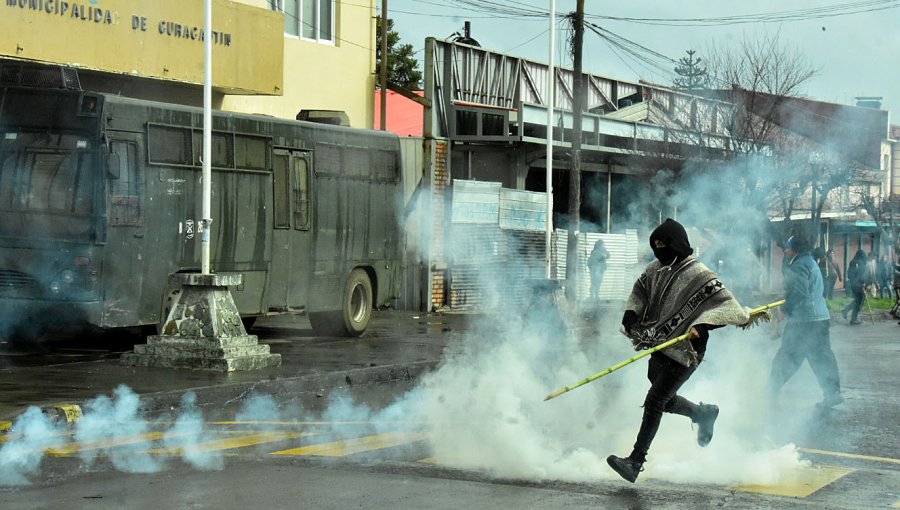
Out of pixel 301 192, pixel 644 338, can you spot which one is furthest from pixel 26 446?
pixel 301 192

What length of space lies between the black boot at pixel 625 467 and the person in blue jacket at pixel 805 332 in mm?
4506

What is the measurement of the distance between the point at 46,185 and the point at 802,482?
9.87 metres

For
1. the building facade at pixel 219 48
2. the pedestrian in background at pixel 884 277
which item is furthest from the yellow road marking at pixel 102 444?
the pedestrian in background at pixel 884 277

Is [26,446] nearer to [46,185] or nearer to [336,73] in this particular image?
[46,185]

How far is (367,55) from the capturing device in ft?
83.7

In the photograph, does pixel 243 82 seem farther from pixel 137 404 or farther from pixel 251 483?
pixel 251 483

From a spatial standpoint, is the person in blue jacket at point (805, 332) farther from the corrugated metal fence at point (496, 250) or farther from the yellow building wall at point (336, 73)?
the corrugated metal fence at point (496, 250)

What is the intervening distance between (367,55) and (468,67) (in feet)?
7.77

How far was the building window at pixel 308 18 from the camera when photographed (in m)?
23.6

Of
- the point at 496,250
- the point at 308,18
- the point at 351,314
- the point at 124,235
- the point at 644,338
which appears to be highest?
the point at 308,18

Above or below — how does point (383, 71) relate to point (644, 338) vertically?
above

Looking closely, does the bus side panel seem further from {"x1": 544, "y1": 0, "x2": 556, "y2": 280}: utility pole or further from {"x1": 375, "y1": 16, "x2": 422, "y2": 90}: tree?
{"x1": 375, "y1": 16, "x2": 422, "y2": 90}: tree

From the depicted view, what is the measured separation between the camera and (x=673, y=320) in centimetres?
777

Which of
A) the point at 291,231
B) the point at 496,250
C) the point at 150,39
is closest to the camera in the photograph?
the point at 291,231
